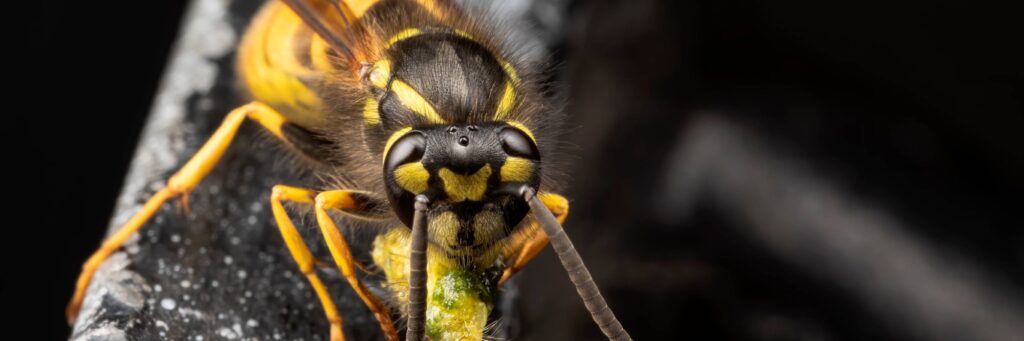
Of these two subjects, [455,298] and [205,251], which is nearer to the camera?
[455,298]

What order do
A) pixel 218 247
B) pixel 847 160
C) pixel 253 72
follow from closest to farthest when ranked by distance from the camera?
pixel 218 247 → pixel 253 72 → pixel 847 160

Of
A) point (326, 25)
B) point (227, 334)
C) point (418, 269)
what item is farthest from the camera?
point (326, 25)

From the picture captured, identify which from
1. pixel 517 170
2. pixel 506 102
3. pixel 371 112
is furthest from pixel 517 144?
pixel 371 112

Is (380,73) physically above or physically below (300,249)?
above

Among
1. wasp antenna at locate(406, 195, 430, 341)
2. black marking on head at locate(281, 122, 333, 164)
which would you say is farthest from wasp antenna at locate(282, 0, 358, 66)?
wasp antenna at locate(406, 195, 430, 341)

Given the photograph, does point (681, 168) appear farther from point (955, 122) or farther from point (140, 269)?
point (140, 269)

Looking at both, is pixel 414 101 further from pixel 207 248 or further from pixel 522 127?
pixel 207 248

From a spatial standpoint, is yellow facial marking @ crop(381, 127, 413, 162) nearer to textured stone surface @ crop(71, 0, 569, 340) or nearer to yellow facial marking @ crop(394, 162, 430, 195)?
yellow facial marking @ crop(394, 162, 430, 195)

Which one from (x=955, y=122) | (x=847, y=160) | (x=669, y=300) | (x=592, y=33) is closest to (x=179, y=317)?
(x=669, y=300)
